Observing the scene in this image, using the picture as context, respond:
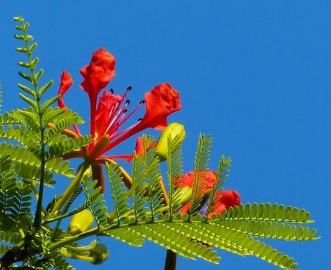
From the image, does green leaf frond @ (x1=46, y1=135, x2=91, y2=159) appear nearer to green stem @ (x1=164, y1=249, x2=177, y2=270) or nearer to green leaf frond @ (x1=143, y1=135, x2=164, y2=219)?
green leaf frond @ (x1=143, y1=135, x2=164, y2=219)

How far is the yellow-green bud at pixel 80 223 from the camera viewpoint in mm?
1657

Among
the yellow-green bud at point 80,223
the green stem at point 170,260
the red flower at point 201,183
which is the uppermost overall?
the red flower at point 201,183

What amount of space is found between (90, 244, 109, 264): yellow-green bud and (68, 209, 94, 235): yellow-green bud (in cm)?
6

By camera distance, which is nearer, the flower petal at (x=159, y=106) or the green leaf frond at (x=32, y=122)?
the green leaf frond at (x=32, y=122)

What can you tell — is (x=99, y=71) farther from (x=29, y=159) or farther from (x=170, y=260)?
(x=170, y=260)

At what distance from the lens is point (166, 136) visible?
1.81 m

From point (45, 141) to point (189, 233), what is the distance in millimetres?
349

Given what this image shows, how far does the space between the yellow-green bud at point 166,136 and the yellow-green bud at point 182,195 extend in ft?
0.59

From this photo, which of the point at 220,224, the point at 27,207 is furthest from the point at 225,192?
the point at 27,207

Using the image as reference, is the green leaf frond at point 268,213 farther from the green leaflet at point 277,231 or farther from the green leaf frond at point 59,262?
the green leaf frond at point 59,262

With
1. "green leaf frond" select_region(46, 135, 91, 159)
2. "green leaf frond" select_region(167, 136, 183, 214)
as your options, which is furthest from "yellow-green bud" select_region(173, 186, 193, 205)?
"green leaf frond" select_region(46, 135, 91, 159)

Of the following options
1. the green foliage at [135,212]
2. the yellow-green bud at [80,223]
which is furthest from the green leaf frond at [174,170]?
the yellow-green bud at [80,223]

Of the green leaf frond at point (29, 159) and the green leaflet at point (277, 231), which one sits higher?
the green leaf frond at point (29, 159)

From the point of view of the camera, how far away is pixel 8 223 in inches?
63.0
